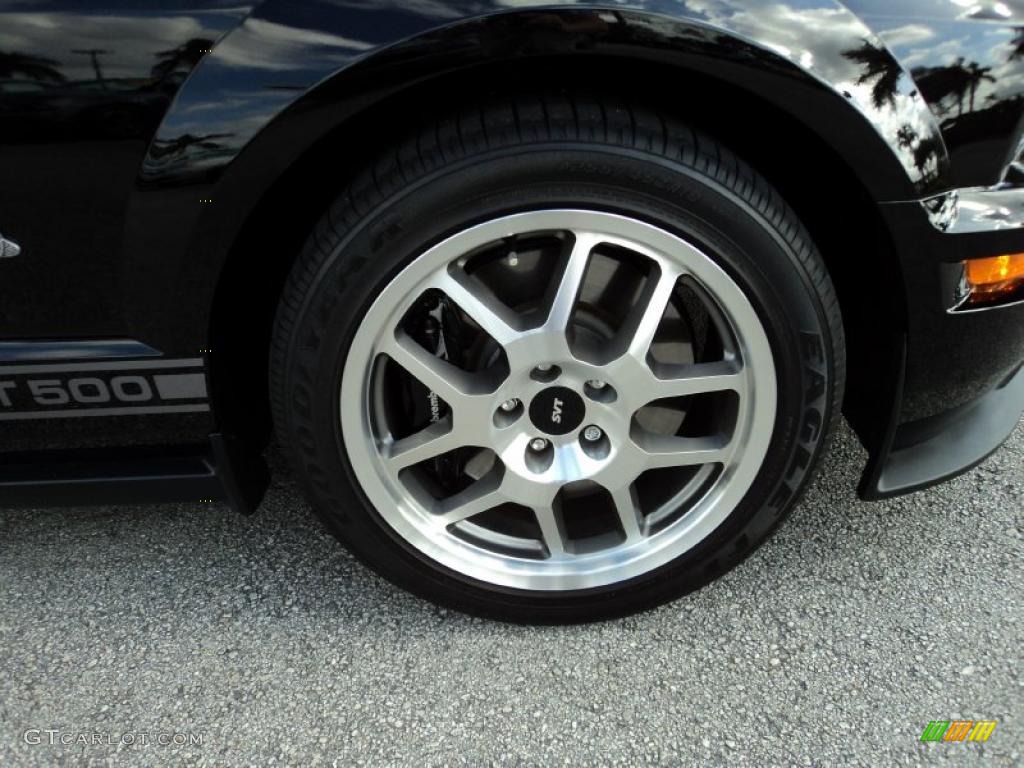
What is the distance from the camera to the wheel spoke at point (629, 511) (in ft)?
5.28

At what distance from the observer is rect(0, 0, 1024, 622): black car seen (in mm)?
1238

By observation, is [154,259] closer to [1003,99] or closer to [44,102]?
[44,102]

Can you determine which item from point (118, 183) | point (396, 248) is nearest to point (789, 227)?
point (396, 248)

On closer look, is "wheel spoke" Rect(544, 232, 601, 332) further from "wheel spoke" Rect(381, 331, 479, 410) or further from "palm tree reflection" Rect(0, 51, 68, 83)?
"palm tree reflection" Rect(0, 51, 68, 83)

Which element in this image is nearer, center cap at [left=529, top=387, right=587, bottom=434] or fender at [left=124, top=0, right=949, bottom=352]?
fender at [left=124, top=0, right=949, bottom=352]

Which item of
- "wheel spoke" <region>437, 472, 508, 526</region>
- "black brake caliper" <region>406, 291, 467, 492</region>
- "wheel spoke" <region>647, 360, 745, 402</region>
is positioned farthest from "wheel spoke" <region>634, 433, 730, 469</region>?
"black brake caliper" <region>406, 291, 467, 492</region>

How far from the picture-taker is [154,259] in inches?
53.0

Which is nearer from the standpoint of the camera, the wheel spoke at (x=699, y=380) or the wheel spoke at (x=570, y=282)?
the wheel spoke at (x=570, y=282)

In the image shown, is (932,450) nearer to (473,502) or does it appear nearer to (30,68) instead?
(473,502)

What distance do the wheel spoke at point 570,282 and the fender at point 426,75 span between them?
0.96 ft

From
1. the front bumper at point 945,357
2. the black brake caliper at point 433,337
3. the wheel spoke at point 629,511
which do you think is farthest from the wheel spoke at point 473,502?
the front bumper at point 945,357

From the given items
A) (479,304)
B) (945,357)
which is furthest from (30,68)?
(945,357)

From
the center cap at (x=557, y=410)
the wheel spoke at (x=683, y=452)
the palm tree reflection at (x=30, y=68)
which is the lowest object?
the wheel spoke at (x=683, y=452)

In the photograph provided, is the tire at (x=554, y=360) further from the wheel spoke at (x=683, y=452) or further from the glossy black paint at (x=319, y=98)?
the glossy black paint at (x=319, y=98)
